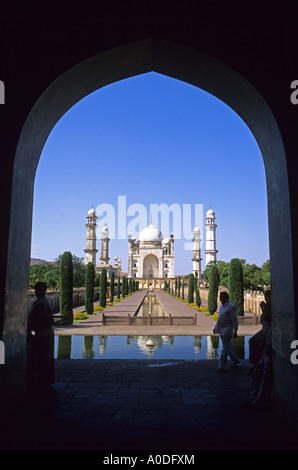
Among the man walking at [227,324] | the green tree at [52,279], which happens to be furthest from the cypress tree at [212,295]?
the green tree at [52,279]

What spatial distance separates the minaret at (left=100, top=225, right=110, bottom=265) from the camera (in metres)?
47.3

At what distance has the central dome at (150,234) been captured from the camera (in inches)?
2073

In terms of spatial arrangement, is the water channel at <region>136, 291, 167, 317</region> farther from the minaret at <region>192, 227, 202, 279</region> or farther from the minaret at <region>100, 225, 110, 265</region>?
the minaret at <region>192, 227, 202, 279</region>

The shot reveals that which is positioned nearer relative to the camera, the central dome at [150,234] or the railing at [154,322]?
the railing at [154,322]

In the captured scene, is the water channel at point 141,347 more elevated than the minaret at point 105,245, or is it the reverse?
the minaret at point 105,245

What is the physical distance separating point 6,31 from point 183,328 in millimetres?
8941

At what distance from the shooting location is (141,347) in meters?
7.85

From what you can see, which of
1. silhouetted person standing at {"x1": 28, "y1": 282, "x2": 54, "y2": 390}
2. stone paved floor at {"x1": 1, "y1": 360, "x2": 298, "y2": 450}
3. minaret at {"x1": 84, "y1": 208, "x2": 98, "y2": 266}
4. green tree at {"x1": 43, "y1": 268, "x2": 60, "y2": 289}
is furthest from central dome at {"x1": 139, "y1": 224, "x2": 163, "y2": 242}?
silhouetted person standing at {"x1": 28, "y1": 282, "x2": 54, "y2": 390}

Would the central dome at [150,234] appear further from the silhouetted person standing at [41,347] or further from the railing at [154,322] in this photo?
the silhouetted person standing at [41,347]

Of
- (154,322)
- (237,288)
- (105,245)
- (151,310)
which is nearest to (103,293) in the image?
(151,310)

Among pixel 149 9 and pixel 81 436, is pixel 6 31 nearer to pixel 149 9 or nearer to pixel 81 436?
pixel 149 9

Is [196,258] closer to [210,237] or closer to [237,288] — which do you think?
[210,237]

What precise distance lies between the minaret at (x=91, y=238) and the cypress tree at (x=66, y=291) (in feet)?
93.1
